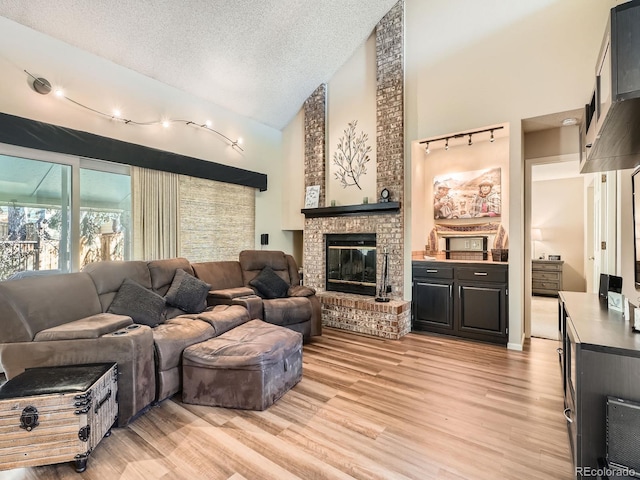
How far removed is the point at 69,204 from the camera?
356 centimetres

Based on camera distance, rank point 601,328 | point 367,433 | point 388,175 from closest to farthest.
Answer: point 601,328
point 367,433
point 388,175

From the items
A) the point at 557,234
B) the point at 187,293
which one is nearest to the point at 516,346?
the point at 187,293

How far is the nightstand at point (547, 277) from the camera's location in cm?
657

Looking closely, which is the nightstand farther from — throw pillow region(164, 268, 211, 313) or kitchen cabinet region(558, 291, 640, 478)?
throw pillow region(164, 268, 211, 313)

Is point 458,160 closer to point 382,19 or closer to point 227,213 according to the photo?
point 382,19

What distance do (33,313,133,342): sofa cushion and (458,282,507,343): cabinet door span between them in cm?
373

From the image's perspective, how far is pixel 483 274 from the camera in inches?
150

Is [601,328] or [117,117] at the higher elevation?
[117,117]

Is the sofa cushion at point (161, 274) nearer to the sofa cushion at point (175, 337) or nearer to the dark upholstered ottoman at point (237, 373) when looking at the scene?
the sofa cushion at point (175, 337)

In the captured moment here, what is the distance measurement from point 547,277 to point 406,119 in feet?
16.4

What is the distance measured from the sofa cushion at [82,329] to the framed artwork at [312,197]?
3566 mm

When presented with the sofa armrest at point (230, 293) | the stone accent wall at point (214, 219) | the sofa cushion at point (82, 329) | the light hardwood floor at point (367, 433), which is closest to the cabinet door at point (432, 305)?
the light hardwood floor at point (367, 433)

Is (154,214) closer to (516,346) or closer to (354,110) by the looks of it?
(354,110)

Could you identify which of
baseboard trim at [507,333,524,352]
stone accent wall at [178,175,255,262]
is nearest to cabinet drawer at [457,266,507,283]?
baseboard trim at [507,333,524,352]
